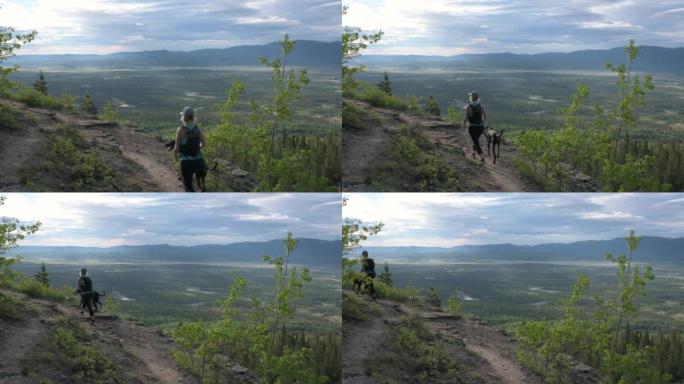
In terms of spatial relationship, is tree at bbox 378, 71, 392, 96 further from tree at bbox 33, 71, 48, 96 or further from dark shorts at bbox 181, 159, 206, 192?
→ tree at bbox 33, 71, 48, 96

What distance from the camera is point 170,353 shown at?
66.6 feet

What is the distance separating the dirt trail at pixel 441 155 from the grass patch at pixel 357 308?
2.83 meters

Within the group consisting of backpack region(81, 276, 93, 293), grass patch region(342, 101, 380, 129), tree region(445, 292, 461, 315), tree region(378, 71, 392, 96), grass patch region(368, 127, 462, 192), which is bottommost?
tree region(445, 292, 461, 315)

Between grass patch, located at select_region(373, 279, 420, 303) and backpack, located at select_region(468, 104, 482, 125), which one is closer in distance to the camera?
backpack, located at select_region(468, 104, 482, 125)

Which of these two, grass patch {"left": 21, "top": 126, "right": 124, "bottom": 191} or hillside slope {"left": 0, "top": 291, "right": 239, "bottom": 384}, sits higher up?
grass patch {"left": 21, "top": 126, "right": 124, "bottom": 191}

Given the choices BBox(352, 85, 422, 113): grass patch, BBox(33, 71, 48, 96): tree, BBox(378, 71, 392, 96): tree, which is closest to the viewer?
BBox(352, 85, 422, 113): grass patch

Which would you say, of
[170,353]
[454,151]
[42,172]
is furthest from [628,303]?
[42,172]

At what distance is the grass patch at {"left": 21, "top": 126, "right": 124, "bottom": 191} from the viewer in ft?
64.8

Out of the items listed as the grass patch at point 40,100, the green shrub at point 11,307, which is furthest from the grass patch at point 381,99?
the green shrub at point 11,307

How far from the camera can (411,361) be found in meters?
19.4

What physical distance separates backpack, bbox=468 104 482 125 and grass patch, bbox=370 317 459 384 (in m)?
5.60

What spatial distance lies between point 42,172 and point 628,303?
1547 cm

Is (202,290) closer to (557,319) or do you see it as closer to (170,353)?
(170,353)

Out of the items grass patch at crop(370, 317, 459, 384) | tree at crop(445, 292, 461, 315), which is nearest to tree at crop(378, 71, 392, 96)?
tree at crop(445, 292, 461, 315)
